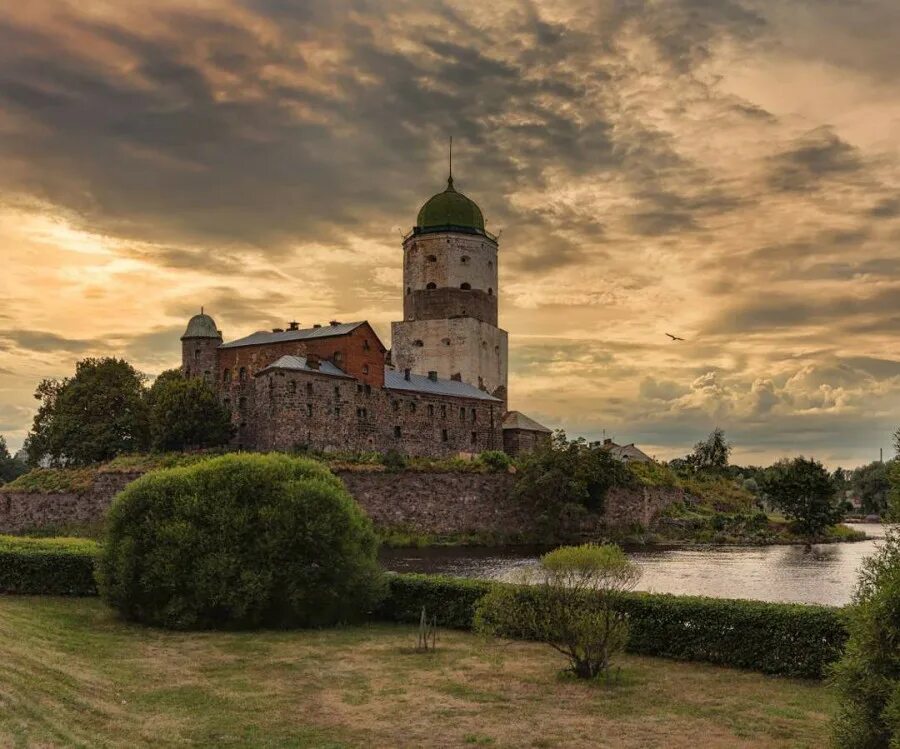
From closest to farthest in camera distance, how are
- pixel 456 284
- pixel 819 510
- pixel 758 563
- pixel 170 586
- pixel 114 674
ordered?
pixel 114 674
pixel 170 586
pixel 758 563
pixel 819 510
pixel 456 284

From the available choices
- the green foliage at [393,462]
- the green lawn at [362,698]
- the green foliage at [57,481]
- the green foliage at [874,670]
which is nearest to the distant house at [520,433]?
the green foliage at [393,462]

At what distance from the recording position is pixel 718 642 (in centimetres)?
2073

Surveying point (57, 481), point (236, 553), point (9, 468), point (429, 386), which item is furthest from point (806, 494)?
point (9, 468)

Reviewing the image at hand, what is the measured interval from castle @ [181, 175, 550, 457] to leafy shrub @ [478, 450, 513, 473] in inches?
267

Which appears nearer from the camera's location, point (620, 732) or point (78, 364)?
point (620, 732)

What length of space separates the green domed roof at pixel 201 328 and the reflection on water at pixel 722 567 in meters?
25.2

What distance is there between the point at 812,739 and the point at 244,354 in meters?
63.0

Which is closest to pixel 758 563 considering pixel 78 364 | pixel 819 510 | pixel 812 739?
pixel 819 510

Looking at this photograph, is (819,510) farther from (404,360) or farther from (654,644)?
(654,644)

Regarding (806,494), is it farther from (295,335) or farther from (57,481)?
(57,481)

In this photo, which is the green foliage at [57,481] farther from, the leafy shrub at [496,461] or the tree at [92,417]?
the leafy shrub at [496,461]

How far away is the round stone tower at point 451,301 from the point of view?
97.1 metres

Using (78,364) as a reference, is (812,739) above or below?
below

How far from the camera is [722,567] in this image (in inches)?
1941
